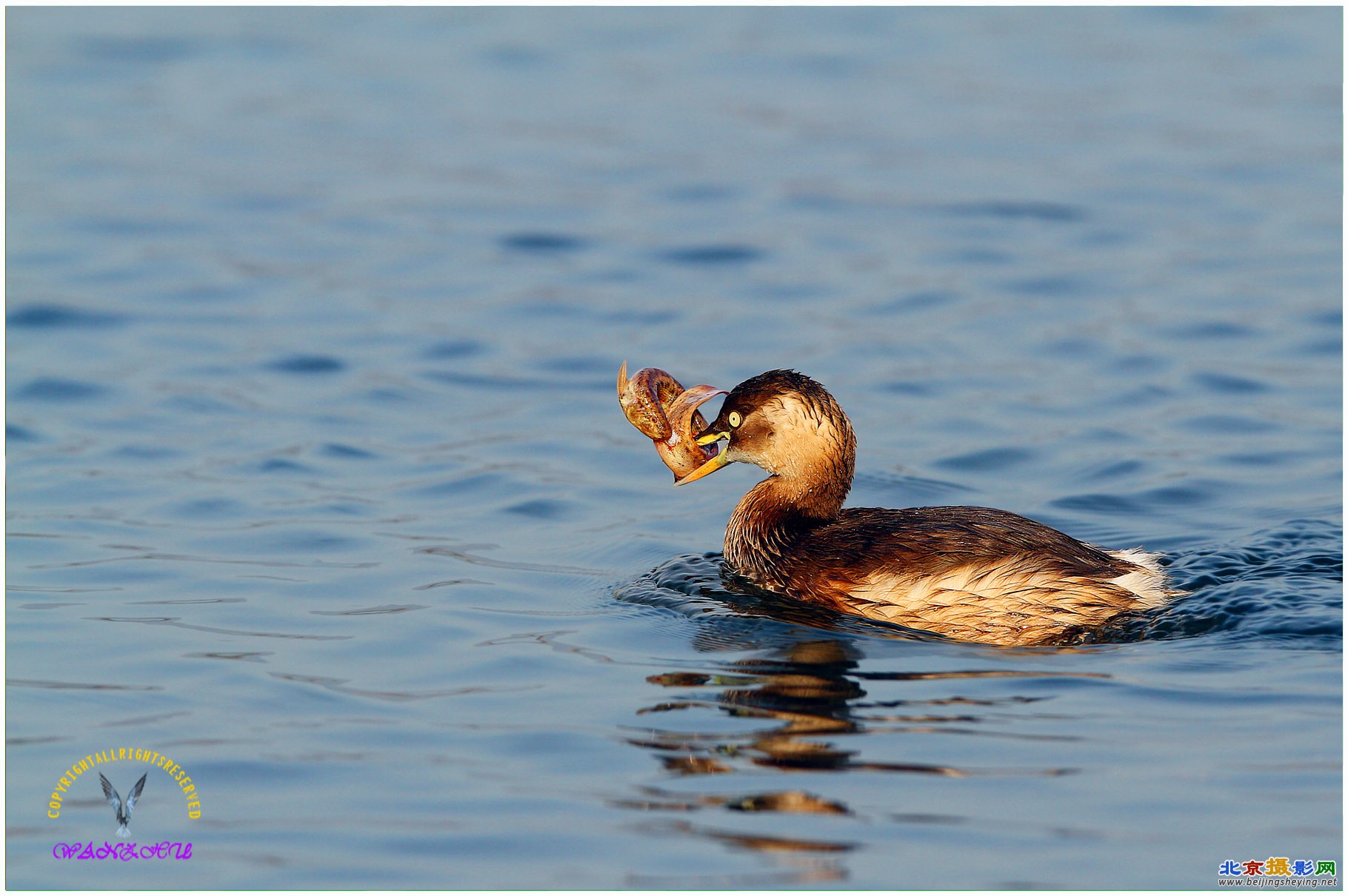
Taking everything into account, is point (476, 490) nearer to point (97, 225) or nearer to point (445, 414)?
point (445, 414)

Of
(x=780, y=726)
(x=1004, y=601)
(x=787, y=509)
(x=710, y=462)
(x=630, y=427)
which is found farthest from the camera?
(x=630, y=427)

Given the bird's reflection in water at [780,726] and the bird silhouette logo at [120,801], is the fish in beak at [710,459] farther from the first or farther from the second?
the bird silhouette logo at [120,801]

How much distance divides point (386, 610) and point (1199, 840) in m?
3.93

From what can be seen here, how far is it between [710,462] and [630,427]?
3.00 metres

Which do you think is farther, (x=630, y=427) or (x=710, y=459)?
(x=630, y=427)

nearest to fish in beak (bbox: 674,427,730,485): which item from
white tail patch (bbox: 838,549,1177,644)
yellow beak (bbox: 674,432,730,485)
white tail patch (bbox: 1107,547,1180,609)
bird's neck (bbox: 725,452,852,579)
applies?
yellow beak (bbox: 674,432,730,485)

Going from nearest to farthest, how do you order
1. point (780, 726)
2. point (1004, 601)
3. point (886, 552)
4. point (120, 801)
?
point (120, 801)
point (780, 726)
point (1004, 601)
point (886, 552)

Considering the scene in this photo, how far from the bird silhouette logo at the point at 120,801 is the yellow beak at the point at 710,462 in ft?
10.5

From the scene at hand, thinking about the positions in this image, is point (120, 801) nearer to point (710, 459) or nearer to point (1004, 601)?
point (710, 459)

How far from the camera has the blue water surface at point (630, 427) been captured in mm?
6000

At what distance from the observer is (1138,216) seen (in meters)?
15.6

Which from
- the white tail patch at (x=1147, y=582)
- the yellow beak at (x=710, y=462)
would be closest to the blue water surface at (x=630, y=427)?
the white tail patch at (x=1147, y=582)

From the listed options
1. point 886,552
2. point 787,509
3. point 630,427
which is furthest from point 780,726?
point 630,427

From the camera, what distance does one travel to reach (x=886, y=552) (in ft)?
25.4
